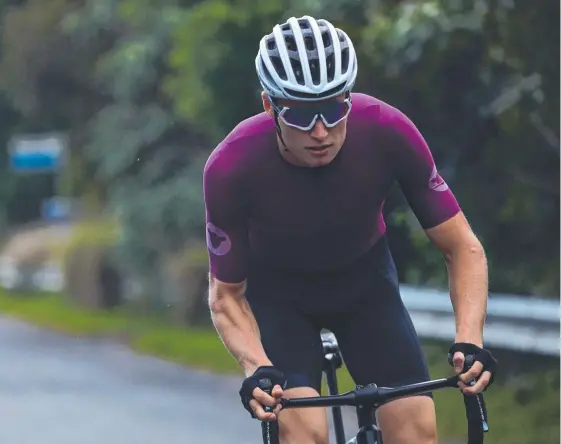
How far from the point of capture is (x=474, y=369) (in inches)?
158

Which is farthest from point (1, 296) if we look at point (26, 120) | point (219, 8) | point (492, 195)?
point (492, 195)

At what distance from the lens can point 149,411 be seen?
11.5 meters

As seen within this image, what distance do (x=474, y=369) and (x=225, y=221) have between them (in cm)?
95

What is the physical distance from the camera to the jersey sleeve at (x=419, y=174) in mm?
4363

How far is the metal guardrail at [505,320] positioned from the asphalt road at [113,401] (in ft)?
4.11

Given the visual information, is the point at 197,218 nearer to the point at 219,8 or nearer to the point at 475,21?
the point at 219,8

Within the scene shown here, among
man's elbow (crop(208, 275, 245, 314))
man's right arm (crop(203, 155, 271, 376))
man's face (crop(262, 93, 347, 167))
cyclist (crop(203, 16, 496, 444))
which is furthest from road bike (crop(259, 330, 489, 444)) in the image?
man's face (crop(262, 93, 347, 167))

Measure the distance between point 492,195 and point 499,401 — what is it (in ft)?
5.92

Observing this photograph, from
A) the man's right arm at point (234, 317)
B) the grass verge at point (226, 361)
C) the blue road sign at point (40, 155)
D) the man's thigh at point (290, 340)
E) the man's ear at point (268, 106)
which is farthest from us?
the blue road sign at point (40, 155)

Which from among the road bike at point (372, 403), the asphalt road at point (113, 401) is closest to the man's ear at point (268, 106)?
the road bike at point (372, 403)

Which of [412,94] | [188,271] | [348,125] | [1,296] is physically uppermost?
[1,296]

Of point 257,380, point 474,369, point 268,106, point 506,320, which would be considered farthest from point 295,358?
point 506,320

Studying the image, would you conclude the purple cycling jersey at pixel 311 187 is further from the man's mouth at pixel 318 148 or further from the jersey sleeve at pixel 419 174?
the man's mouth at pixel 318 148

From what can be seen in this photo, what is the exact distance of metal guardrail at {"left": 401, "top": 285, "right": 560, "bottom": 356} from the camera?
9633 mm
